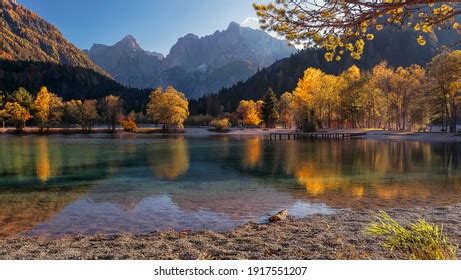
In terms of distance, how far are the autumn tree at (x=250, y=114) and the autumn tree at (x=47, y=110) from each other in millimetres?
64348

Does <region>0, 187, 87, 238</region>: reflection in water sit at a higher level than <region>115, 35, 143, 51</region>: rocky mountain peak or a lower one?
lower

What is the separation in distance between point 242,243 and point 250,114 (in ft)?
427

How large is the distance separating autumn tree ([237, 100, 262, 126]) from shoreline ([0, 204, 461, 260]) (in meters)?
121

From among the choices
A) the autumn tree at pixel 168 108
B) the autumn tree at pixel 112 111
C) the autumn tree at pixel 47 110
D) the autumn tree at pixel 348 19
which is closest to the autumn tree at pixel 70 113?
the autumn tree at pixel 47 110

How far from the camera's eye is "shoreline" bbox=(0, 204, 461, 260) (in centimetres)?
957

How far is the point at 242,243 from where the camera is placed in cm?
1124

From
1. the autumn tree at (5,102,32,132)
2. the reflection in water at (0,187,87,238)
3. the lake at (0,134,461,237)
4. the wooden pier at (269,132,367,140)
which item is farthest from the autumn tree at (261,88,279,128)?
the reflection in water at (0,187,87,238)

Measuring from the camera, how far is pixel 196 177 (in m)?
29.1

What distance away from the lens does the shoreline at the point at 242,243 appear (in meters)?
9.57

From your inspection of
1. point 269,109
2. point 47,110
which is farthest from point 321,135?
point 47,110

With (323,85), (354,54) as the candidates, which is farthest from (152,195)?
(323,85)

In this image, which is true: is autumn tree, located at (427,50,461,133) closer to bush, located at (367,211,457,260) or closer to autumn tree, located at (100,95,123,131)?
bush, located at (367,211,457,260)

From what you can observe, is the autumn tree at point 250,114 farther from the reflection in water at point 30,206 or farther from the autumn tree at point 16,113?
the reflection in water at point 30,206

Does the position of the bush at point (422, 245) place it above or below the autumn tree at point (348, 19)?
below
